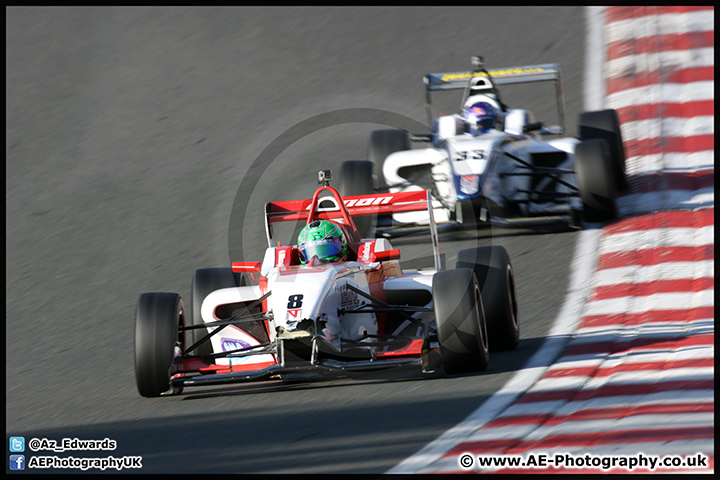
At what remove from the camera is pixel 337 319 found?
821 centimetres

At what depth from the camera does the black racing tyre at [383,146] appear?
14258mm

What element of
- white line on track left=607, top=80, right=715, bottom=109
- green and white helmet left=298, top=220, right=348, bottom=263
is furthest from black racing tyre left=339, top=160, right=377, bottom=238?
white line on track left=607, top=80, right=715, bottom=109

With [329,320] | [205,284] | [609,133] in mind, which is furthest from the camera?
[609,133]

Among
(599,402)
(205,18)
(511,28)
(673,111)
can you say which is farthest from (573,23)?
(599,402)

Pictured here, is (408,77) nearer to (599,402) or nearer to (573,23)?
(573,23)

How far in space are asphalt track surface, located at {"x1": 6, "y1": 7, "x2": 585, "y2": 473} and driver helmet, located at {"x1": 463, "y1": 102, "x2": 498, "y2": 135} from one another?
1.45 metres

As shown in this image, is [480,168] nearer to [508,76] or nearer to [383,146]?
[383,146]

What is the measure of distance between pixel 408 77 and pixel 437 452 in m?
15.7

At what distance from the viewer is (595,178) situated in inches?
506

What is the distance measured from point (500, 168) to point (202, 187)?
5509 millimetres

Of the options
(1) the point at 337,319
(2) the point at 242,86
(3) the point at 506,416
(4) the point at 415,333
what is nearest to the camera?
(3) the point at 506,416

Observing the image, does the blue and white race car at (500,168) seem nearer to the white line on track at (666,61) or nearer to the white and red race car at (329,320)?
the white and red race car at (329,320)

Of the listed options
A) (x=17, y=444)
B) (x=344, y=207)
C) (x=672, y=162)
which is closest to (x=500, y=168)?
(x=672, y=162)

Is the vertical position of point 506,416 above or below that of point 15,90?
below
